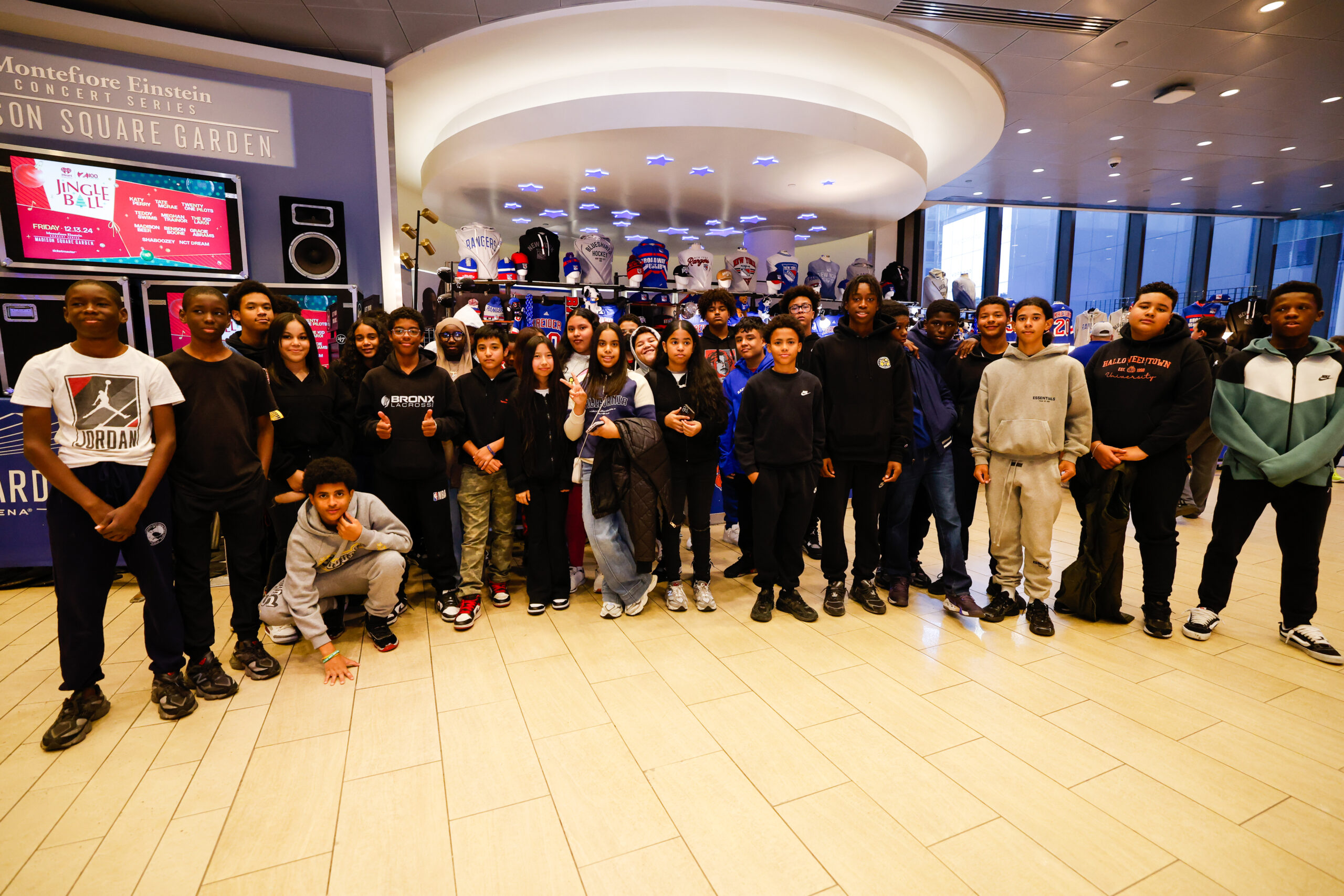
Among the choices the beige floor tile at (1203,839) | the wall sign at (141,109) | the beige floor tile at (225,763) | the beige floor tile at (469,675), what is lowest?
the beige floor tile at (225,763)

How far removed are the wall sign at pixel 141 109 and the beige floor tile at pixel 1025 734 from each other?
5953mm

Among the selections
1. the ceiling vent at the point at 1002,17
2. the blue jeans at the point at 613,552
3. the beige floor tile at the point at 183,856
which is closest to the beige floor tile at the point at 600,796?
the beige floor tile at the point at 183,856

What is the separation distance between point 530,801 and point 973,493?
9.13ft

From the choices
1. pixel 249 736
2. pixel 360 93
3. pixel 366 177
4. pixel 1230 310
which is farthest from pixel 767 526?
pixel 1230 310

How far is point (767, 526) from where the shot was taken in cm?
320

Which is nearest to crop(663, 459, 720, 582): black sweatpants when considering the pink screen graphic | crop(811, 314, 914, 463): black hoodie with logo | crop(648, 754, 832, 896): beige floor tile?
crop(811, 314, 914, 463): black hoodie with logo

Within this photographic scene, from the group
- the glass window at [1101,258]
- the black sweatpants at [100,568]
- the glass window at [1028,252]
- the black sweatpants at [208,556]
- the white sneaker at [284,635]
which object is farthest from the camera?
the glass window at [1101,258]

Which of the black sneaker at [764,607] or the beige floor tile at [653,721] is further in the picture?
the black sneaker at [764,607]

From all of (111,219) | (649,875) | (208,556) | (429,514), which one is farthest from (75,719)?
(111,219)

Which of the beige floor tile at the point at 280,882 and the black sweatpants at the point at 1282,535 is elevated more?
the black sweatpants at the point at 1282,535

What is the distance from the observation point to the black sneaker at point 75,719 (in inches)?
83.5

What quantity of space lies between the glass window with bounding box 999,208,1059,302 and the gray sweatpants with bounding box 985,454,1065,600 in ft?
31.0

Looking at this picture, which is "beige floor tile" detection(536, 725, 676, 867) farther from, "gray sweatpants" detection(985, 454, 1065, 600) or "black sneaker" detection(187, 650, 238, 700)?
"gray sweatpants" detection(985, 454, 1065, 600)

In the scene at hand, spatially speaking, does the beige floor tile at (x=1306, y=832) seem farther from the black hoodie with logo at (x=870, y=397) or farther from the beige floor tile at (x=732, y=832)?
the black hoodie with logo at (x=870, y=397)
